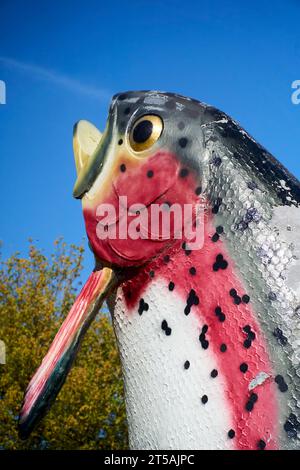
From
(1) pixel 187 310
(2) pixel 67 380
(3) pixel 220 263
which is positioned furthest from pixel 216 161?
(2) pixel 67 380

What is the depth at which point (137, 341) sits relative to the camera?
1996mm

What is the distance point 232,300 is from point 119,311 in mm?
482

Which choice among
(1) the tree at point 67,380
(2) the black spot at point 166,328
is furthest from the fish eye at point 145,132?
(1) the tree at point 67,380

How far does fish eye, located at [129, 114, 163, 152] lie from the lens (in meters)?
1.96

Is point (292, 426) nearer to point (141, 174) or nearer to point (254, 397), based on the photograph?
point (254, 397)

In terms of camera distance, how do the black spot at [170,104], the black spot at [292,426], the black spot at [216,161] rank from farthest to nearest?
the black spot at [170,104] < the black spot at [216,161] < the black spot at [292,426]

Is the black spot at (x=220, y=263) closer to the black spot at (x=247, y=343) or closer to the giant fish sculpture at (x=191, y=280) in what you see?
the giant fish sculpture at (x=191, y=280)

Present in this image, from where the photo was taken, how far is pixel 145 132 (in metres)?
1.98

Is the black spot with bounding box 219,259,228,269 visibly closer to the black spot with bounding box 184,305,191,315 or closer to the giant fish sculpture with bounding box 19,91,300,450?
the giant fish sculpture with bounding box 19,91,300,450

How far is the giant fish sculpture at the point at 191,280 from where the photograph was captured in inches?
65.6

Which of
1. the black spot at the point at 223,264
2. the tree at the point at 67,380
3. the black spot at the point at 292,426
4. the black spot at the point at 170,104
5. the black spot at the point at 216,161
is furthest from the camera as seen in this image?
the tree at the point at 67,380

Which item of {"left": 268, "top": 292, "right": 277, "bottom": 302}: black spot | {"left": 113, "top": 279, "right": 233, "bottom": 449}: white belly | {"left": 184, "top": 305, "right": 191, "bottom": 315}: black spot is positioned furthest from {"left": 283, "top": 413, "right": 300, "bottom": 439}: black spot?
{"left": 184, "top": 305, "right": 191, "bottom": 315}: black spot
